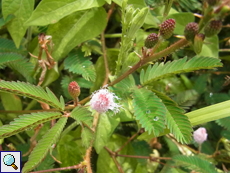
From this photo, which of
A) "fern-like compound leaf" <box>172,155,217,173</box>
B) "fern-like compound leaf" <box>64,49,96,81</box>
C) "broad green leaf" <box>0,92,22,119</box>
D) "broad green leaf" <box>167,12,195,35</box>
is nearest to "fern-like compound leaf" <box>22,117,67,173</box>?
"fern-like compound leaf" <box>64,49,96,81</box>

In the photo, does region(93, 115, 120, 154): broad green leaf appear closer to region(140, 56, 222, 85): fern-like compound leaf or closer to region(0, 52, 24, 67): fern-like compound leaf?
region(140, 56, 222, 85): fern-like compound leaf

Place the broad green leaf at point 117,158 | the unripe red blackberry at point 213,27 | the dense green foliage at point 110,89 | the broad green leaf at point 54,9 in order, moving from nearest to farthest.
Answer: the unripe red blackberry at point 213,27 → the dense green foliage at point 110,89 → the broad green leaf at point 54,9 → the broad green leaf at point 117,158

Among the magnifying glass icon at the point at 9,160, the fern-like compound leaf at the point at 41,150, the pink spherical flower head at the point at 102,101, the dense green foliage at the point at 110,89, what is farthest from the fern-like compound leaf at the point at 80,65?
the magnifying glass icon at the point at 9,160

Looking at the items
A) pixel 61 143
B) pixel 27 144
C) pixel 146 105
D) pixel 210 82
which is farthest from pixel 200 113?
pixel 27 144

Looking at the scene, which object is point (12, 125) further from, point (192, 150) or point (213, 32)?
point (192, 150)

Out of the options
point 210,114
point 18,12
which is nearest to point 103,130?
point 210,114

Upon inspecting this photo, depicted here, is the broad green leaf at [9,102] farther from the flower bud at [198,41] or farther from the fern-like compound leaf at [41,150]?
the flower bud at [198,41]
